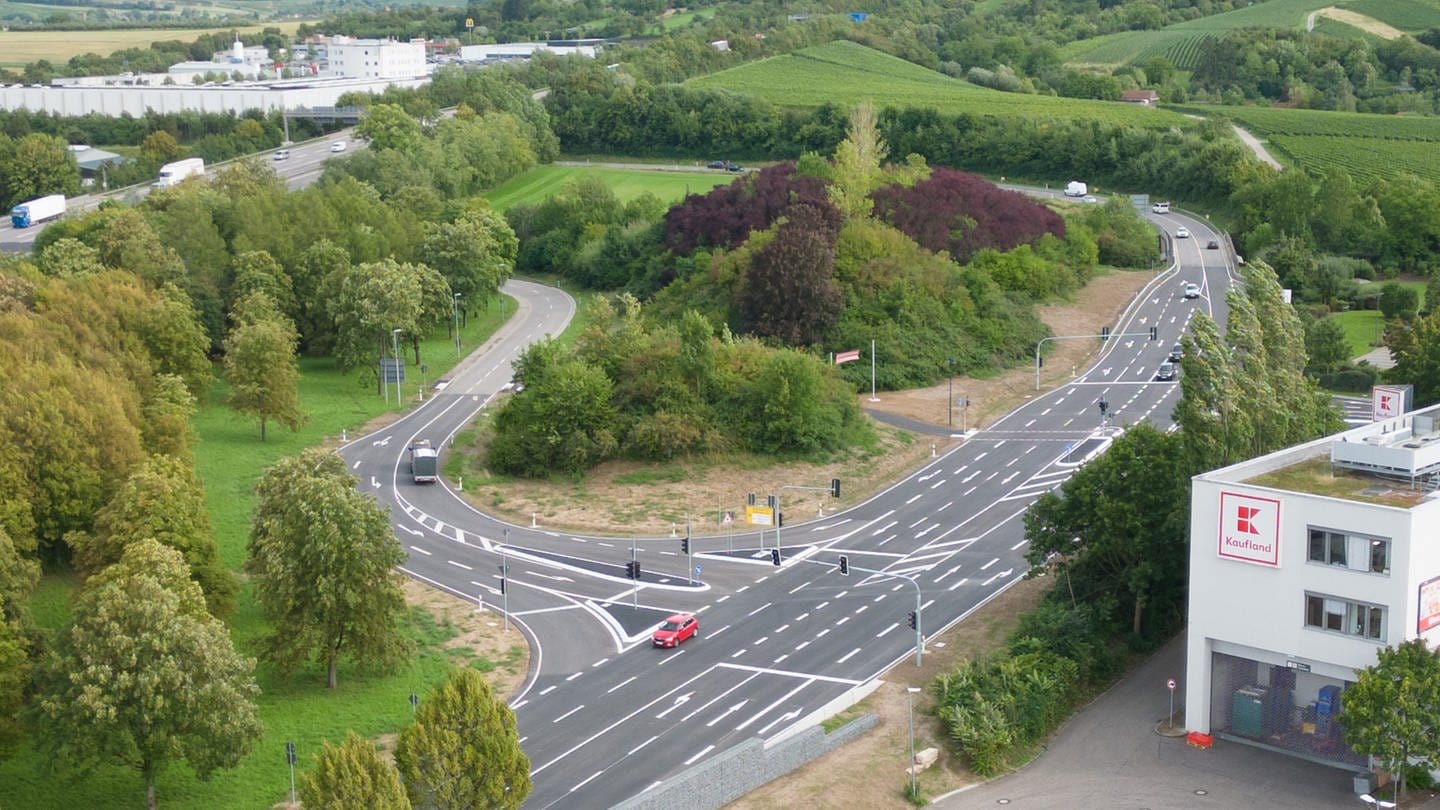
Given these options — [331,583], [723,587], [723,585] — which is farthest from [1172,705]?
[331,583]

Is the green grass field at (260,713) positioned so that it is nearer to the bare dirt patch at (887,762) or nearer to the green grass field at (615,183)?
the bare dirt patch at (887,762)

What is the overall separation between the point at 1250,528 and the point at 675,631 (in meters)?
19.2

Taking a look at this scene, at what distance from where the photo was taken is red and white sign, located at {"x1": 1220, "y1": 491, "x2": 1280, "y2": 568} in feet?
152

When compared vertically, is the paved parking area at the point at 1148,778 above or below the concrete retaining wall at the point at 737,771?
below

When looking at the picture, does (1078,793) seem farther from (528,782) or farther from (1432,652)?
(528,782)

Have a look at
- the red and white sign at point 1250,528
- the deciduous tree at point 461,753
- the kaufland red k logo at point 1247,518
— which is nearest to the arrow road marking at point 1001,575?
the red and white sign at point 1250,528

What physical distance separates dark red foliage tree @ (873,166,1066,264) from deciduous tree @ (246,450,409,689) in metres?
57.7

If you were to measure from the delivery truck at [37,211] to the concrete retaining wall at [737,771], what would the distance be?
99.7 m

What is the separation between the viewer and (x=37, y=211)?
5098 inches

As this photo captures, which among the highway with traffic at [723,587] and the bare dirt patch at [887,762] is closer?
the bare dirt patch at [887,762]

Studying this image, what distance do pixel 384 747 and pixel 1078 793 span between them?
19.8 meters

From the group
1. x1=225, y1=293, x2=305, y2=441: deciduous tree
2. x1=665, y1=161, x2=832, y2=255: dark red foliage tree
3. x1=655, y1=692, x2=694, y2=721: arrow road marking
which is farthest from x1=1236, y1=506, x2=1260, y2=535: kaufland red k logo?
x1=665, y1=161, x2=832, y2=255: dark red foliage tree

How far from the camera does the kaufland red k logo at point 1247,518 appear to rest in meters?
46.7

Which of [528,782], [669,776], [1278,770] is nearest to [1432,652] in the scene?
[1278,770]
